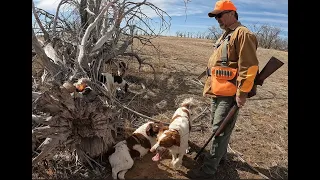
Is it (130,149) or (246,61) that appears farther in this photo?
(130,149)

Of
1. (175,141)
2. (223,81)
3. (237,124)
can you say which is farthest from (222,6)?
(237,124)

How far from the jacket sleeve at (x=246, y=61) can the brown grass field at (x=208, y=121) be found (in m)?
1.72

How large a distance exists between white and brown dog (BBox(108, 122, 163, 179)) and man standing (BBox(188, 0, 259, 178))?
3.67ft

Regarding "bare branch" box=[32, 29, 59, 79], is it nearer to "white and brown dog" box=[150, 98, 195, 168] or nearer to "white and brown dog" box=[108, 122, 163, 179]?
"white and brown dog" box=[108, 122, 163, 179]

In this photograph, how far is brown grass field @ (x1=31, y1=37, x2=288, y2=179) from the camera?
17.2 ft

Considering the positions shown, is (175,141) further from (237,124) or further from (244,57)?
(237,124)

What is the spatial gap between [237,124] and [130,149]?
2.95m

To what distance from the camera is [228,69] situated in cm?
439

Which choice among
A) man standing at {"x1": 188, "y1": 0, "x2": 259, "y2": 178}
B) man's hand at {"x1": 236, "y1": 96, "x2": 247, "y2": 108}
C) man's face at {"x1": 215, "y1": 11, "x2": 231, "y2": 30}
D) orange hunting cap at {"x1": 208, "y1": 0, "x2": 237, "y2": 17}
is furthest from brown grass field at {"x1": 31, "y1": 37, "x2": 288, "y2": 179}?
orange hunting cap at {"x1": 208, "y1": 0, "x2": 237, "y2": 17}

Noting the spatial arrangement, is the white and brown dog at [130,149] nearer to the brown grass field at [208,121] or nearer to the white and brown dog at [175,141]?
the brown grass field at [208,121]

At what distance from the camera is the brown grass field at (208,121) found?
525cm
